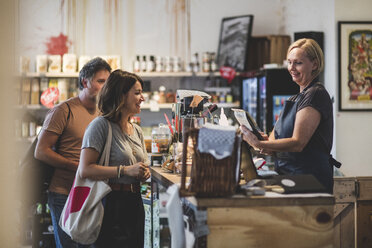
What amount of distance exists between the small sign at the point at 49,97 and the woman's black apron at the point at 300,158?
368 cm

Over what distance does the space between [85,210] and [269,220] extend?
2.99 ft

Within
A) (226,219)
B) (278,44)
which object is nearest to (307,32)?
(278,44)

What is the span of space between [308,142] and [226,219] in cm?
70

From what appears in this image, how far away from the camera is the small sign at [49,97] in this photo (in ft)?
17.8

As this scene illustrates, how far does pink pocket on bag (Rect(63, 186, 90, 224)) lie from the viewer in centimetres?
223

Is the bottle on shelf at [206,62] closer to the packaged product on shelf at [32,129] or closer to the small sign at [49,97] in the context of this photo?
the small sign at [49,97]

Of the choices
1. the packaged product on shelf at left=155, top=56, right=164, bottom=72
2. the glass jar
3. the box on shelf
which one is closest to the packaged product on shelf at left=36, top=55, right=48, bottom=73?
the packaged product on shelf at left=155, top=56, right=164, bottom=72

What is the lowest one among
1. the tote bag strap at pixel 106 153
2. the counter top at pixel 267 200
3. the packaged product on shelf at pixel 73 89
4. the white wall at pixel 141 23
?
the counter top at pixel 267 200

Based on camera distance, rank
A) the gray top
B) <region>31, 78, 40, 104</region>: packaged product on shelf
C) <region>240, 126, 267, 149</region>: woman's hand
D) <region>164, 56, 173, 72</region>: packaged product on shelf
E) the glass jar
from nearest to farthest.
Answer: <region>240, 126, 267, 149</region>: woman's hand < the gray top < the glass jar < <region>31, 78, 40, 104</region>: packaged product on shelf < <region>164, 56, 173, 72</region>: packaged product on shelf

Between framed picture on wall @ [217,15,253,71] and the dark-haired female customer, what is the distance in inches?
149

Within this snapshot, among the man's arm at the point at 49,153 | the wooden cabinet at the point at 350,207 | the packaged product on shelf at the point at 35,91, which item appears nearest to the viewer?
the man's arm at the point at 49,153

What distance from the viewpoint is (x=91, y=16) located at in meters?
6.39

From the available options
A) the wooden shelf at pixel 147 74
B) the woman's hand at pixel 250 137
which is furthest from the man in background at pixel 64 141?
the wooden shelf at pixel 147 74

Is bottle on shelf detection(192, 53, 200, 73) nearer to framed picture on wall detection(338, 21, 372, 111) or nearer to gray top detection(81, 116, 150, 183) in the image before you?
framed picture on wall detection(338, 21, 372, 111)
